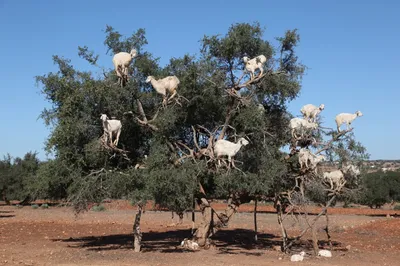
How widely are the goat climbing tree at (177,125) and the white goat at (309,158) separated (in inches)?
30.8

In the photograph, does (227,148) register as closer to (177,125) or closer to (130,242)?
(177,125)

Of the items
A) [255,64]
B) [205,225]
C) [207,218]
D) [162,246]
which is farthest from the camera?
[162,246]

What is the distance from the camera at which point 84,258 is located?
52.2 feet

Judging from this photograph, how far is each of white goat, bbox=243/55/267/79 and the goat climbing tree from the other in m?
0.30

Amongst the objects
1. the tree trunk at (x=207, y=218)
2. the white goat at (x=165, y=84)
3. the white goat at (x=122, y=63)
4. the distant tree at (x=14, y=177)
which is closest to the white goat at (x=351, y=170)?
the tree trunk at (x=207, y=218)

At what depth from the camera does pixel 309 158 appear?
16.1 m

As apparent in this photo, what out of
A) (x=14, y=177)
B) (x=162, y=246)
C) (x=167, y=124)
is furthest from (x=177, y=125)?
(x=14, y=177)

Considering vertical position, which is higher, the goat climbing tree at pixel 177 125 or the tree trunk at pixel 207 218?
the goat climbing tree at pixel 177 125

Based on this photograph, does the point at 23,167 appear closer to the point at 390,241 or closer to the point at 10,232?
the point at 10,232

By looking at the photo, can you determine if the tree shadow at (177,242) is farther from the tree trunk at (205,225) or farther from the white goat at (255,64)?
the white goat at (255,64)

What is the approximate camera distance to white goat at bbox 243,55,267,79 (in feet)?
52.4

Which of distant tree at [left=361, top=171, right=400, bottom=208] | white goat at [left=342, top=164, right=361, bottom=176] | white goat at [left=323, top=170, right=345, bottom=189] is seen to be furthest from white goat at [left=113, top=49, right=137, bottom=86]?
distant tree at [left=361, top=171, right=400, bottom=208]

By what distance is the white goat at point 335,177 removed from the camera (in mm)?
16688

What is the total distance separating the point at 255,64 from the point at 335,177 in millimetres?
4985
